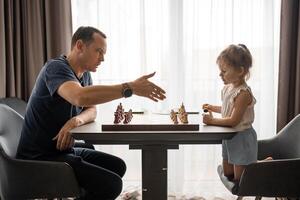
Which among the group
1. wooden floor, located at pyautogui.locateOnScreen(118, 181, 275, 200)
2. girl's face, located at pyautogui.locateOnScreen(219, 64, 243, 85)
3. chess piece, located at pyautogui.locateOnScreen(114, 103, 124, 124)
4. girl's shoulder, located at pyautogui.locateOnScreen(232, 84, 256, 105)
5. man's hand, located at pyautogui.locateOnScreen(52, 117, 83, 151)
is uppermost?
girl's face, located at pyautogui.locateOnScreen(219, 64, 243, 85)

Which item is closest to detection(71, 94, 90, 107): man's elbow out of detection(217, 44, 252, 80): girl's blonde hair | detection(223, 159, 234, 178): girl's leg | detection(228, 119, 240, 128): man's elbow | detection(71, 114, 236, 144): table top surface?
detection(71, 114, 236, 144): table top surface

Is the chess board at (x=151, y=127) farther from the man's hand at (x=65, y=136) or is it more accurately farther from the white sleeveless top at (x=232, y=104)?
the white sleeveless top at (x=232, y=104)

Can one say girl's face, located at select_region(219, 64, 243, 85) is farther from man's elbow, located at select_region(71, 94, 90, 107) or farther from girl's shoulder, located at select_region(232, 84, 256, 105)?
man's elbow, located at select_region(71, 94, 90, 107)

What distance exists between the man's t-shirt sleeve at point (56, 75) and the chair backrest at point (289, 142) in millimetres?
1482

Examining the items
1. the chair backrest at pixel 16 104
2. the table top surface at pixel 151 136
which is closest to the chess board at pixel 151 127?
the table top surface at pixel 151 136

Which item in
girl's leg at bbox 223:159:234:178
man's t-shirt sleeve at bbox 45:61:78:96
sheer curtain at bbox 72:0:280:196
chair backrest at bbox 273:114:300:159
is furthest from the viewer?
sheer curtain at bbox 72:0:280:196

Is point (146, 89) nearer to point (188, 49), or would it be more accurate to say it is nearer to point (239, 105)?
point (239, 105)

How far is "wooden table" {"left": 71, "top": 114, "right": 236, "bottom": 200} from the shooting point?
170 centimetres

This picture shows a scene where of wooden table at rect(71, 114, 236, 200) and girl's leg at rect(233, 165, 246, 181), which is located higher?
wooden table at rect(71, 114, 236, 200)

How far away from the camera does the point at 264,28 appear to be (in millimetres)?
3094

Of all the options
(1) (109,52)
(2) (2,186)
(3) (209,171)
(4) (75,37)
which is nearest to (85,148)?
(2) (2,186)

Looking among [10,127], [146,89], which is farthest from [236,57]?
[10,127]

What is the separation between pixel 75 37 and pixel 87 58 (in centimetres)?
15

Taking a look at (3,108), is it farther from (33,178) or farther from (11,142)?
(33,178)
